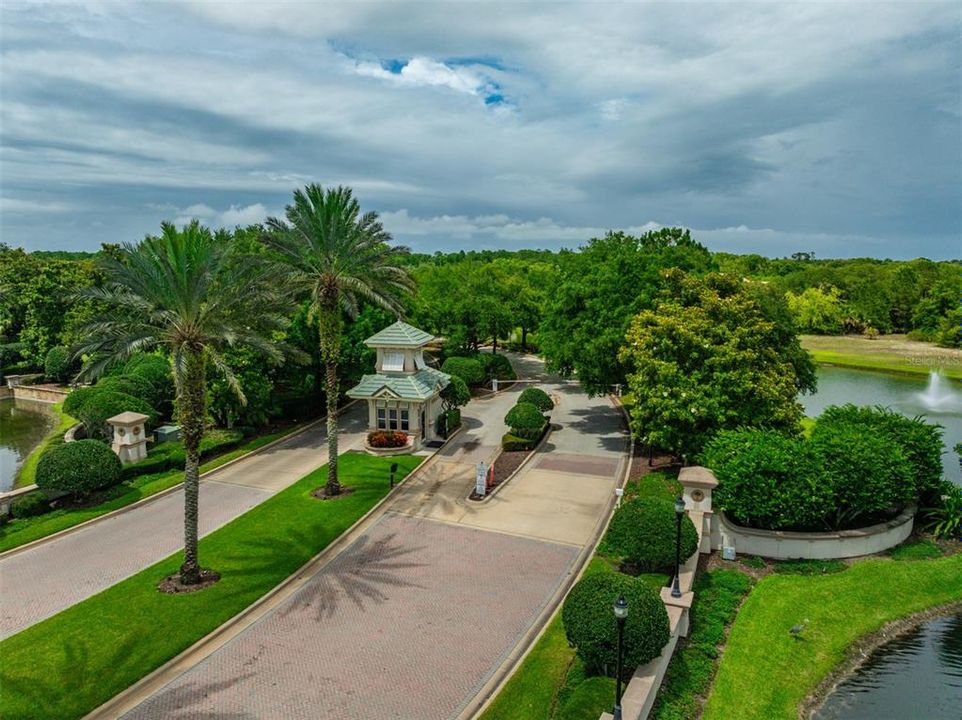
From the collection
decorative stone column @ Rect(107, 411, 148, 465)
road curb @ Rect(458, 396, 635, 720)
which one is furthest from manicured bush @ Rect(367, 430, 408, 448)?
road curb @ Rect(458, 396, 635, 720)

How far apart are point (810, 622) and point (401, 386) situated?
21.1 meters

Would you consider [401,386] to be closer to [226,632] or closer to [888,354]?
[226,632]

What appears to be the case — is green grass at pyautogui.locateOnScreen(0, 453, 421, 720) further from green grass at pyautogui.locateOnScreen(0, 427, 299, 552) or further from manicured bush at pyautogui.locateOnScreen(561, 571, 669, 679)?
manicured bush at pyautogui.locateOnScreen(561, 571, 669, 679)

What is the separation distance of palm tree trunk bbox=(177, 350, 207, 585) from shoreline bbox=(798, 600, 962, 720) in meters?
16.7

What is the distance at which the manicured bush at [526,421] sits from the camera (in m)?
30.8

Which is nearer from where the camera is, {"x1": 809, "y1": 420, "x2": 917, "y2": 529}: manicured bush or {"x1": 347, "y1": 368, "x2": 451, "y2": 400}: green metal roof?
{"x1": 809, "y1": 420, "x2": 917, "y2": 529}: manicured bush

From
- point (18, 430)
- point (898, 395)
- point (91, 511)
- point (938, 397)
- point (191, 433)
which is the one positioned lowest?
point (18, 430)

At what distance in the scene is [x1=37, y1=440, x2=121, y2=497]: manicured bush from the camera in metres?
22.5

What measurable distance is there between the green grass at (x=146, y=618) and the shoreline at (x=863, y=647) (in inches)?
583

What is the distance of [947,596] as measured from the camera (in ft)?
60.2

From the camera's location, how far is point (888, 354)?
2648 inches

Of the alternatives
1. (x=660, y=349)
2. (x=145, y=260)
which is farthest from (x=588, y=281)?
(x=145, y=260)

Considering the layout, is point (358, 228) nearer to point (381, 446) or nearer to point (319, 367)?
→ point (381, 446)

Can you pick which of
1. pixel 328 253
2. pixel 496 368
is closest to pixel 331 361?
pixel 328 253
